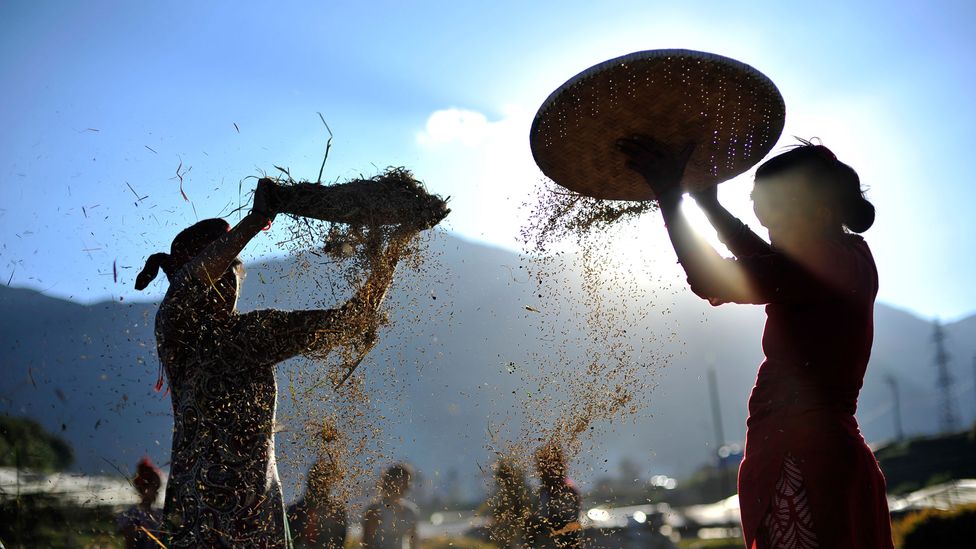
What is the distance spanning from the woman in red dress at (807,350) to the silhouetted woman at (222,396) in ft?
5.38

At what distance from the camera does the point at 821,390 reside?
2053mm

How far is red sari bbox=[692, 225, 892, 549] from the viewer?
6.51 feet

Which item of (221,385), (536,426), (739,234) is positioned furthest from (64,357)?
(739,234)

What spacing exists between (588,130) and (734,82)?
1.72 ft

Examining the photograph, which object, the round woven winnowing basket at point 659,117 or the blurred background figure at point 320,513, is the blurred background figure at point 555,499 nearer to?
the blurred background figure at point 320,513

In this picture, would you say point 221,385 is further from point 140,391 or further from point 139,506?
point 139,506

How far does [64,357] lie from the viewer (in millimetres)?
3338

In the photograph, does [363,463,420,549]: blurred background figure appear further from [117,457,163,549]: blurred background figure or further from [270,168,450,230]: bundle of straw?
[270,168,450,230]: bundle of straw

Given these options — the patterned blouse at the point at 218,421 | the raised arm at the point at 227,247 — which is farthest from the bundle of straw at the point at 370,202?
the patterned blouse at the point at 218,421

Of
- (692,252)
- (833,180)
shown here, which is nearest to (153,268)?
(692,252)

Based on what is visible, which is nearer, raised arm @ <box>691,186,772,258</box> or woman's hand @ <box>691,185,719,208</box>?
raised arm @ <box>691,186,772,258</box>

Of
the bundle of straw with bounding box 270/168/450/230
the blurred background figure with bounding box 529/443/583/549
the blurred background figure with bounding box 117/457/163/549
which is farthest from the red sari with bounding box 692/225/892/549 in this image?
the blurred background figure with bounding box 117/457/163/549

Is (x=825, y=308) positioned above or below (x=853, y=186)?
below

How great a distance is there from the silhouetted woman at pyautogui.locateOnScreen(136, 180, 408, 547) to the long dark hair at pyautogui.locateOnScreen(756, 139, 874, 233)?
6.25 feet
